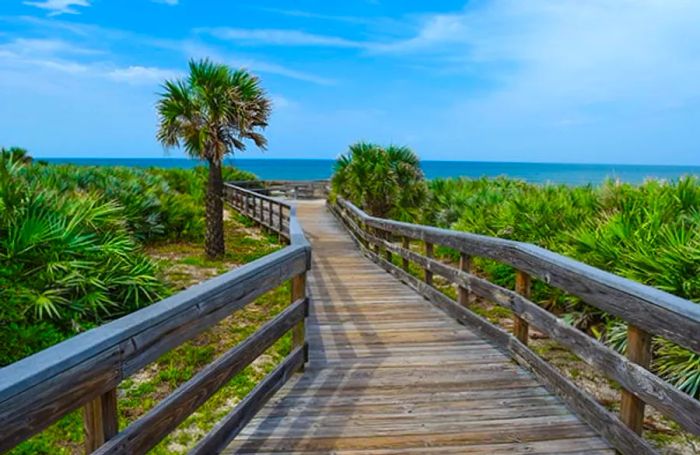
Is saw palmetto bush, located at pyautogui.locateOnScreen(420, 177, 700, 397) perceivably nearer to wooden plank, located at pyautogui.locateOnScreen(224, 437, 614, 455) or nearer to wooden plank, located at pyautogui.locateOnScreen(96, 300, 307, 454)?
wooden plank, located at pyautogui.locateOnScreen(224, 437, 614, 455)

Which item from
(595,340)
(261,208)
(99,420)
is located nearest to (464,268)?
(595,340)

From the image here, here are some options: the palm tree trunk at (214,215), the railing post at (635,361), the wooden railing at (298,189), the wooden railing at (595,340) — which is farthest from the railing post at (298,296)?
the wooden railing at (298,189)

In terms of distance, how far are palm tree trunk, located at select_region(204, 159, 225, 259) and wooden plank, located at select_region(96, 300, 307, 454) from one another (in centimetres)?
833

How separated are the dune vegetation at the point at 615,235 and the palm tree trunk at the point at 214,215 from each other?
17.1 ft

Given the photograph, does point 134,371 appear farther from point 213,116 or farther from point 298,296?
point 213,116

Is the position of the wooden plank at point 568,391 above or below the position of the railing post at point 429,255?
below

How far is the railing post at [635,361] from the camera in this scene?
2443mm

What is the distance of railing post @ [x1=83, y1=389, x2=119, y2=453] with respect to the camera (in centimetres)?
166

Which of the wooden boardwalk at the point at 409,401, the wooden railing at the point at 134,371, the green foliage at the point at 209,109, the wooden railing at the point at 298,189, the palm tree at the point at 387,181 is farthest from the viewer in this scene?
the wooden railing at the point at 298,189

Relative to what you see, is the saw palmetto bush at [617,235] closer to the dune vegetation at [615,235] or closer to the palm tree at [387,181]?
the dune vegetation at [615,235]

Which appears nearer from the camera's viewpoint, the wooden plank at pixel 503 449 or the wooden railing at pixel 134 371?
the wooden railing at pixel 134 371

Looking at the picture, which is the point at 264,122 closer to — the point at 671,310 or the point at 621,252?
the point at 621,252

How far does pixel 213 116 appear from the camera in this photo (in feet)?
35.2

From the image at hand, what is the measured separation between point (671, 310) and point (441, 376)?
193 centimetres
